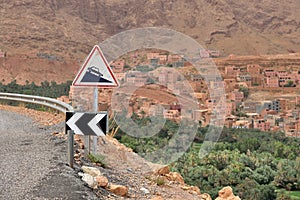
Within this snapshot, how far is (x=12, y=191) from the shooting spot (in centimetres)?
538

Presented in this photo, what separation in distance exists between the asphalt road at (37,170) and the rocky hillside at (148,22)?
73687 millimetres

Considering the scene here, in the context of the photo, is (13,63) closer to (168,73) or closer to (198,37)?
(198,37)

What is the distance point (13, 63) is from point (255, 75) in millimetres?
38522

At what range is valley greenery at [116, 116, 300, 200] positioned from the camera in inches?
651

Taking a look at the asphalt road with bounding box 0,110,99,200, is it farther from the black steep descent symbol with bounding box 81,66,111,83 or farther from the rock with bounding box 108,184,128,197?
the black steep descent symbol with bounding box 81,66,111,83

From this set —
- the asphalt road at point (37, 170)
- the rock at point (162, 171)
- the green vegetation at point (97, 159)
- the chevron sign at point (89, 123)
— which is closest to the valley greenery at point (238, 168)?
the rock at point (162, 171)

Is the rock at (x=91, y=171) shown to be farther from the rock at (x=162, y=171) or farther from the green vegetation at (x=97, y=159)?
the rock at (x=162, y=171)

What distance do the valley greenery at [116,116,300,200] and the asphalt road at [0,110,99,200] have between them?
3130 mm

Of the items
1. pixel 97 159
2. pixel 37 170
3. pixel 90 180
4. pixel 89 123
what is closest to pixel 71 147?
pixel 89 123

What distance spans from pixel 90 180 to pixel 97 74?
6.26ft

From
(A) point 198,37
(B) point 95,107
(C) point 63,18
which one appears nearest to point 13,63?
(C) point 63,18

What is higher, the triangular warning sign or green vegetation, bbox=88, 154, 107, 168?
the triangular warning sign

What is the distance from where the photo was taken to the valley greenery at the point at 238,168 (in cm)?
1653

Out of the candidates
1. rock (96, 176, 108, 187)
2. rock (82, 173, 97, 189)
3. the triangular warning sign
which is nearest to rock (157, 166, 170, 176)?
the triangular warning sign
